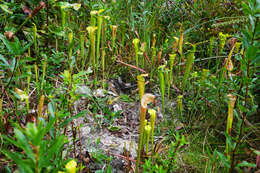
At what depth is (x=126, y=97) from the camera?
1.33 metres

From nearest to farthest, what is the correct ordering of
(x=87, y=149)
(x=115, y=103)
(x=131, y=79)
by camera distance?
(x=87, y=149) → (x=115, y=103) → (x=131, y=79)

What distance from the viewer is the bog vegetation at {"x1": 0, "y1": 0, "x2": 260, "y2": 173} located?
2.41 ft

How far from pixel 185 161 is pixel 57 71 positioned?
0.92 metres

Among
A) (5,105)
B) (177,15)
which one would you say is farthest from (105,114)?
(177,15)

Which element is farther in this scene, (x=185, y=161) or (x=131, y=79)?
(x=131, y=79)

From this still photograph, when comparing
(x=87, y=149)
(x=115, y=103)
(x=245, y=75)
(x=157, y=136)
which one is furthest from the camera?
(x=115, y=103)

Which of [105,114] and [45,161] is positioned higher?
[45,161]

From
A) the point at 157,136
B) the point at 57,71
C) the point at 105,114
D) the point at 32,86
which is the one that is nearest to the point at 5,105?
the point at 32,86

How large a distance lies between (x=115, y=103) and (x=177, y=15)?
1.04 meters

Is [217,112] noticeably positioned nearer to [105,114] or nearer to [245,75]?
[245,75]

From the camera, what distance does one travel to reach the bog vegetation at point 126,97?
0.73 m

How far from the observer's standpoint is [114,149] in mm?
1004

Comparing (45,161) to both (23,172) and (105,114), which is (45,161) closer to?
(23,172)

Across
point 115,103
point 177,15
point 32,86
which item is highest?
point 177,15
